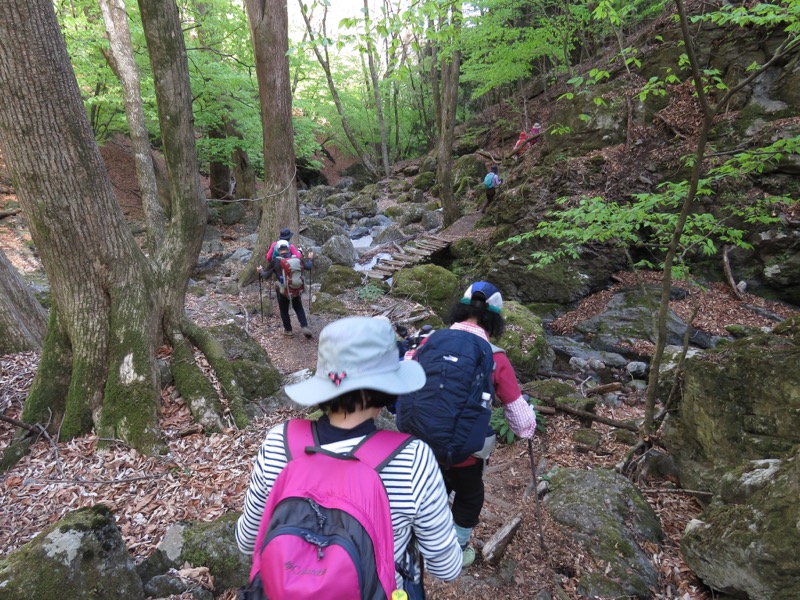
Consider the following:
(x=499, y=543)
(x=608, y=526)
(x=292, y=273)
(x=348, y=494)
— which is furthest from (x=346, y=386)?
(x=292, y=273)

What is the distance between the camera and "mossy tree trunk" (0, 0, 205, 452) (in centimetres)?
343

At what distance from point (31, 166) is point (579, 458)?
242 inches

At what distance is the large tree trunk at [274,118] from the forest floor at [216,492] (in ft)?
18.7

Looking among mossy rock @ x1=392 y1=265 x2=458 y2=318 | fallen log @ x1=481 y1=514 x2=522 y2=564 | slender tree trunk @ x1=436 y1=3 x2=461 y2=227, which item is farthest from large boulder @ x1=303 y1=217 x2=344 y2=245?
fallen log @ x1=481 y1=514 x2=522 y2=564

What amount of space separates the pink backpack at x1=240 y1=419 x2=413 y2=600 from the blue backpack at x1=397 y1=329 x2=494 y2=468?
893mm

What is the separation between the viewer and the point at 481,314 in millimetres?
2646

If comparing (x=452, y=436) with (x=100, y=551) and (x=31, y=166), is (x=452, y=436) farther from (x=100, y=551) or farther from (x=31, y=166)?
(x=31, y=166)

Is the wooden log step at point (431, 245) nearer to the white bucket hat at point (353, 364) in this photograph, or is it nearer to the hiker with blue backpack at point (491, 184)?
the hiker with blue backpack at point (491, 184)

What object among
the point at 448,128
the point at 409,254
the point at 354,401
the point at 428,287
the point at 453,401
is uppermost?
the point at 448,128

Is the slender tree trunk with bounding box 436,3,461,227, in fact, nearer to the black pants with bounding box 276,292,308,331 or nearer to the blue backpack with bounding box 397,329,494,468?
the black pants with bounding box 276,292,308,331

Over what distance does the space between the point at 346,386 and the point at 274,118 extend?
924 cm

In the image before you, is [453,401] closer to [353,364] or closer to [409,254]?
[353,364]

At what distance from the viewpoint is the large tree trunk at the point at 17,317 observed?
505 centimetres

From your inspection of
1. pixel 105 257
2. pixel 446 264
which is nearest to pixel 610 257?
pixel 446 264
